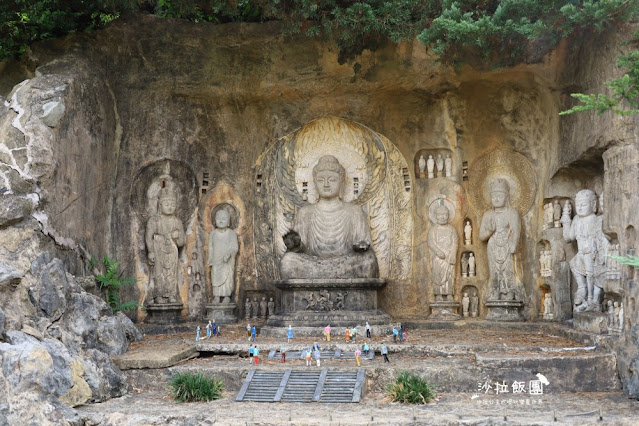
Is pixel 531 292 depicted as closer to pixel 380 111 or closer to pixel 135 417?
pixel 380 111

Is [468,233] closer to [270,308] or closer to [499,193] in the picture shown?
[499,193]

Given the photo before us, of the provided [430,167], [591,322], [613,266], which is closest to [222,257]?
[430,167]

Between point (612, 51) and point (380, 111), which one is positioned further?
point (380, 111)

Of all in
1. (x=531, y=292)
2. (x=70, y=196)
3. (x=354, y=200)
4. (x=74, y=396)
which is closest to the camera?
(x=74, y=396)

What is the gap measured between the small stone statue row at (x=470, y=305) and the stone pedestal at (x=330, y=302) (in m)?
2.05

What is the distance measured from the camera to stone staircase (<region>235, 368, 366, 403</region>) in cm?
1025

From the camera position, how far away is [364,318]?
14352mm

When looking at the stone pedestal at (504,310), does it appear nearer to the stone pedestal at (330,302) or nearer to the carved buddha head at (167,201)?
the stone pedestal at (330,302)

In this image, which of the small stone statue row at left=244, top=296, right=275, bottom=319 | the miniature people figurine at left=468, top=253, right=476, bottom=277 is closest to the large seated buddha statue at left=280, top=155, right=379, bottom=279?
the small stone statue row at left=244, top=296, right=275, bottom=319

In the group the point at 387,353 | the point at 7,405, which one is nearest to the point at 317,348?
the point at 387,353

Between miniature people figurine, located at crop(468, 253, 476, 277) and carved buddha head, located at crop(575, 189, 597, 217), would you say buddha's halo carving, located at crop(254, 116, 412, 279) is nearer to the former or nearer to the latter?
miniature people figurine, located at crop(468, 253, 476, 277)

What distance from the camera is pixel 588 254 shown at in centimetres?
1355

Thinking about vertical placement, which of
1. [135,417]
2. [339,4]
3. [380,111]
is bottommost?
[135,417]

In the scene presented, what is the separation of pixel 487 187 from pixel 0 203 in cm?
918
